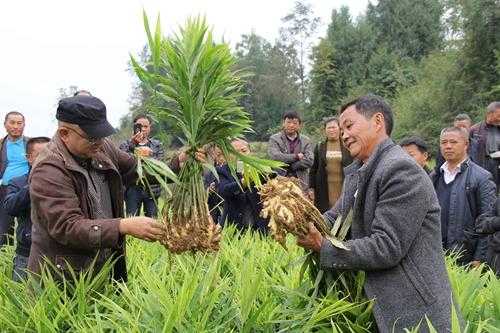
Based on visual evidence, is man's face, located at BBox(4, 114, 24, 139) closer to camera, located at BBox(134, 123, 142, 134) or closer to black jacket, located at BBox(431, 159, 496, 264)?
camera, located at BBox(134, 123, 142, 134)

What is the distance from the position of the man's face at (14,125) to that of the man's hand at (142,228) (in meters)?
4.73

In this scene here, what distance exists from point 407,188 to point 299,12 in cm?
6161

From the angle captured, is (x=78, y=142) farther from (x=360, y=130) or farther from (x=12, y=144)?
(x=12, y=144)

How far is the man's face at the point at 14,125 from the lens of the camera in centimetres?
764

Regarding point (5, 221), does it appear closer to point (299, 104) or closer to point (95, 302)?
point (95, 302)

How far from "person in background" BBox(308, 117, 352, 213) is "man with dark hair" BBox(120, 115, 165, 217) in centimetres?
197

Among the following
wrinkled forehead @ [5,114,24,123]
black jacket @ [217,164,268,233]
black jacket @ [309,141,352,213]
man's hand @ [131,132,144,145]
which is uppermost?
wrinkled forehead @ [5,114,24,123]

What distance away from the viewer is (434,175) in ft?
20.5

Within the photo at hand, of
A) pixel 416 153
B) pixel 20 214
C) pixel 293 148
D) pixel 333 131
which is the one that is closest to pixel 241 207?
pixel 293 148

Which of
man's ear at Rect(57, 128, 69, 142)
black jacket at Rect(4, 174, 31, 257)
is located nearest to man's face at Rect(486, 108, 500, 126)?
black jacket at Rect(4, 174, 31, 257)

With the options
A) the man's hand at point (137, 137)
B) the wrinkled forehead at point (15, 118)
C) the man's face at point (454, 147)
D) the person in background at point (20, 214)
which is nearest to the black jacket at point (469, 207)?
the man's face at point (454, 147)

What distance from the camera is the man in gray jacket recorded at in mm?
2908

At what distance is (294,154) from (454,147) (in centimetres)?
283

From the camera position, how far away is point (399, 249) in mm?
2895
